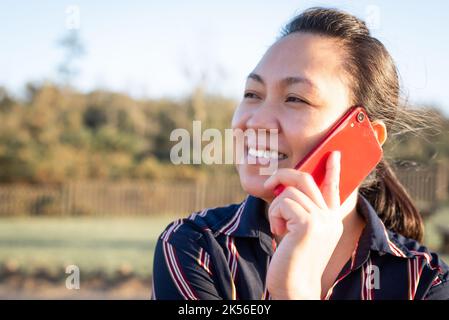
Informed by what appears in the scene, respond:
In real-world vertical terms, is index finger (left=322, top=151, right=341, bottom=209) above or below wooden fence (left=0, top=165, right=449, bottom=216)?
above

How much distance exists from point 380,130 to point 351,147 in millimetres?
277

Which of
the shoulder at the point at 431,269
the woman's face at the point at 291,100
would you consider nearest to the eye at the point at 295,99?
the woman's face at the point at 291,100

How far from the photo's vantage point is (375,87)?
7.93ft

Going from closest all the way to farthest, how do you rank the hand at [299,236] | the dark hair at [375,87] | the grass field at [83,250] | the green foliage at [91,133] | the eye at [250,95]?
the hand at [299,236] < the eye at [250,95] < the dark hair at [375,87] < the grass field at [83,250] < the green foliage at [91,133]

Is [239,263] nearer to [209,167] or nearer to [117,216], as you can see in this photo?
[117,216]

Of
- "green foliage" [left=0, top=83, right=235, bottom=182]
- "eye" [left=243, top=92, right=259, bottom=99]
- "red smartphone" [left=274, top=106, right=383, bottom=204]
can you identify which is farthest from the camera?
"green foliage" [left=0, top=83, right=235, bottom=182]

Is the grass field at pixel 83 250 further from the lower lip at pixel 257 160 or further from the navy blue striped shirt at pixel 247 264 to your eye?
the lower lip at pixel 257 160

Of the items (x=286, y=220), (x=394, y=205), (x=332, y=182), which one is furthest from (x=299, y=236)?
(x=394, y=205)

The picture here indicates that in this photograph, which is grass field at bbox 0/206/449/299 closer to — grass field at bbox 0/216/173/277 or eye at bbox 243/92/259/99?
grass field at bbox 0/216/173/277

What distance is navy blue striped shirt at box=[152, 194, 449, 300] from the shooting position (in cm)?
204

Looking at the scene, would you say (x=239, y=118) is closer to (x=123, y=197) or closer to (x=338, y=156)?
(x=338, y=156)

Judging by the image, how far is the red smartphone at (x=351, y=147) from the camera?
2.09 meters

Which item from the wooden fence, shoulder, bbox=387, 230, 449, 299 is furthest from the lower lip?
the wooden fence

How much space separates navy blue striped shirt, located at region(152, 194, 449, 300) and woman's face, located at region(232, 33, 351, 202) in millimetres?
180
